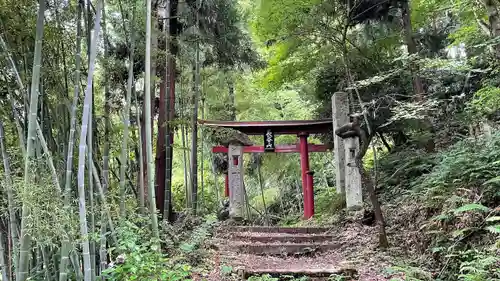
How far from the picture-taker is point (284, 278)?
3684mm

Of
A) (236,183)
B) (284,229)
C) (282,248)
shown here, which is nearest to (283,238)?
(282,248)

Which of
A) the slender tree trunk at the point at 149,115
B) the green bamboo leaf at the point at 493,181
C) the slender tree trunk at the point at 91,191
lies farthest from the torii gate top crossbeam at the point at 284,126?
the slender tree trunk at the point at 91,191

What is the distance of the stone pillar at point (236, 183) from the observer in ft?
22.5

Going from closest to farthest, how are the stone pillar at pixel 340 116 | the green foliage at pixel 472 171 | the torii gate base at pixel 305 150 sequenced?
the green foliage at pixel 472 171 < the torii gate base at pixel 305 150 < the stone pillar at pixel 340 116

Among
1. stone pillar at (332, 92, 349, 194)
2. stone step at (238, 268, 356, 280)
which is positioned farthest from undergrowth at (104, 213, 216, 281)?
stone pillar at (332, 92, 349, 194)

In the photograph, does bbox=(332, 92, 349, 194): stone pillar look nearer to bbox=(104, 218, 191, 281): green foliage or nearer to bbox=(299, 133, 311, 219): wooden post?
bbox=(299, 133, 311, 219): wooden post

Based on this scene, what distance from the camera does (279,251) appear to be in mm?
5086

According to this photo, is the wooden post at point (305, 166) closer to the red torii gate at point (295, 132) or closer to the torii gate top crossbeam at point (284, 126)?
the red torii gate at point (295, 132)

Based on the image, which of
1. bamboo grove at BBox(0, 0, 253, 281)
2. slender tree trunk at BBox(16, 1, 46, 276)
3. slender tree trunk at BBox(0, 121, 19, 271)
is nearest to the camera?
slender tree trunk at BBox(16, 1, 46, 276)

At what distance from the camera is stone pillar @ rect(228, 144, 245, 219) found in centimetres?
687

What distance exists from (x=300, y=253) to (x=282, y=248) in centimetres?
24

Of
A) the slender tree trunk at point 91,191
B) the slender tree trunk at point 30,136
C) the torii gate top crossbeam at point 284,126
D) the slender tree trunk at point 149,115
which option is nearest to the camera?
the slender tree trunk at point 30,136

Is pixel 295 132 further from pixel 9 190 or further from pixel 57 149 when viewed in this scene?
pixel 9 190

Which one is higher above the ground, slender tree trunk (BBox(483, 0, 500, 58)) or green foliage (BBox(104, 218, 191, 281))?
slender tree trunk (BBox(483, 0, 500, 58))
